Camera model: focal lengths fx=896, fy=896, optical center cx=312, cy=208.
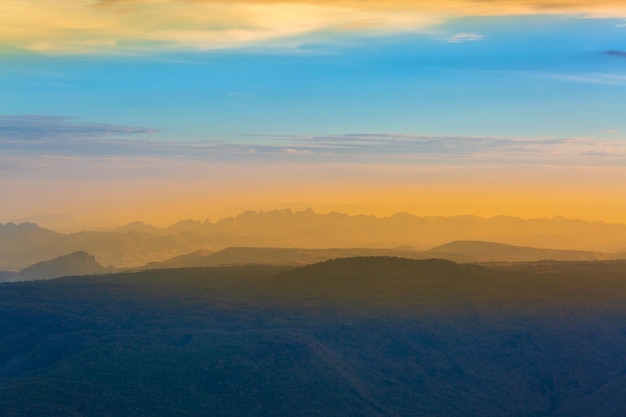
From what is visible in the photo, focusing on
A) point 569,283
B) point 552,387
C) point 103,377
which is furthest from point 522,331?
point 103,377

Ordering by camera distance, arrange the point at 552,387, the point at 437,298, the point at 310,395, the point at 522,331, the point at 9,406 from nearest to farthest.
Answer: the point at 9,406 → the point at 310,395 → the point at 552,387 → the point at 522,331 → the point at 437,298

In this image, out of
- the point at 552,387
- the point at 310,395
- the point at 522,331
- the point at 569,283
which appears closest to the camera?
the point at 310,395

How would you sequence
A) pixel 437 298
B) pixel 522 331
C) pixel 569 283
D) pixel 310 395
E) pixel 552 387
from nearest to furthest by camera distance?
pixel 310 395
pixel 552 387
pixel 522 331
pixel 437 298
pixel 569 283

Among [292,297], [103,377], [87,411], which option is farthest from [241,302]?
[87,411]

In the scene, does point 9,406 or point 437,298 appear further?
point 437,298

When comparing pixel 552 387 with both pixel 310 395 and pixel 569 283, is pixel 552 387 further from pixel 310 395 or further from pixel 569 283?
pixel 569 283

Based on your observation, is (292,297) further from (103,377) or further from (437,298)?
(103,377)

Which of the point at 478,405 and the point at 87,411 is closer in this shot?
the point at 87,411
